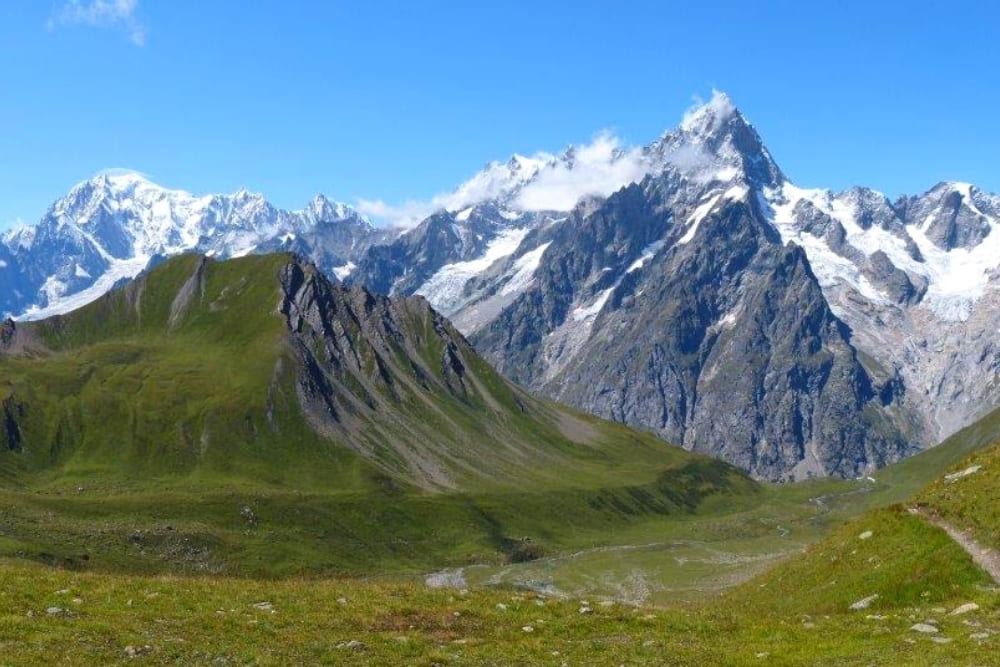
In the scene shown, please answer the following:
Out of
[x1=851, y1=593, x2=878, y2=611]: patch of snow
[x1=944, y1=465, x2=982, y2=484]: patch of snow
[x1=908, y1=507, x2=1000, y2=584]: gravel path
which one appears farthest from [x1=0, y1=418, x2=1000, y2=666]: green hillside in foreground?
[x1=944, y1=465, x2=982, y2=484]: patch of snow

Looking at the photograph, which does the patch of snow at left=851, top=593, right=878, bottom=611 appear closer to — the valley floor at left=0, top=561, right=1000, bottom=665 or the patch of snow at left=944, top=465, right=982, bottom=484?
the valley floor at left=0, top=561, right=1000, bottom=665

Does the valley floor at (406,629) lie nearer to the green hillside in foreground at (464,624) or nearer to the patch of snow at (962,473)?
the green hillside in foreground at (464,624)

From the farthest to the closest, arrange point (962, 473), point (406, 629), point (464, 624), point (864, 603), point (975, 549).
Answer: point (962, 473) → point (975, 549) → point (864, 603) → point (464, 624) → point (406, 629)

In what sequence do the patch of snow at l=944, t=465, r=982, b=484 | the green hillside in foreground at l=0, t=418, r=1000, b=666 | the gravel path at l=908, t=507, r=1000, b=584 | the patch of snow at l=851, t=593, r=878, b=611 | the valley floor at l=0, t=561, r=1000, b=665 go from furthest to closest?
1. the patch of snow at l=944, t=465, r=982, b=484
2. the patch of snow at l=851, t=593, r=878, b=611
3. the gravel path at l=908, t=507, r=1000, b=584
4. the green hillside in foreground at l=0, t=418, r=1000, b=666
5. the valley floor at l=0, t=561, r=1000, b=665

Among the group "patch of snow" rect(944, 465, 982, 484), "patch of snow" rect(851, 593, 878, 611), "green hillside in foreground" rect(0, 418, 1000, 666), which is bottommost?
"patch of snow" rect(851, 593, 878, 611)

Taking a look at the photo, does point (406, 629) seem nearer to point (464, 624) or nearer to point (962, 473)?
point (464, 624)

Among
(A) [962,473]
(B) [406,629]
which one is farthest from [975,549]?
(B) [406,629]

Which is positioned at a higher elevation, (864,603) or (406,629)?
(406,629)

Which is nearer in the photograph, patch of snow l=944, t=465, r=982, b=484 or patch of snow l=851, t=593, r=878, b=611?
patch of snow l=851, t=593, r=878, b=611

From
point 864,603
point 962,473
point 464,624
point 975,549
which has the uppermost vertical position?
point 962,473

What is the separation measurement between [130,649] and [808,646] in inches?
920

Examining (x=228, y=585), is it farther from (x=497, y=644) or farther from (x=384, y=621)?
(x=497, y=644)

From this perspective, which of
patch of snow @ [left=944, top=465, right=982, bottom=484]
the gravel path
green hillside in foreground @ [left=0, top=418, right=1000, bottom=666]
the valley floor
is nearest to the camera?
the valley floor

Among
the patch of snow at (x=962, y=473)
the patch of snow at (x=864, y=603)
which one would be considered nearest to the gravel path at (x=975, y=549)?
the patch of snow at (x=864, y=603)
